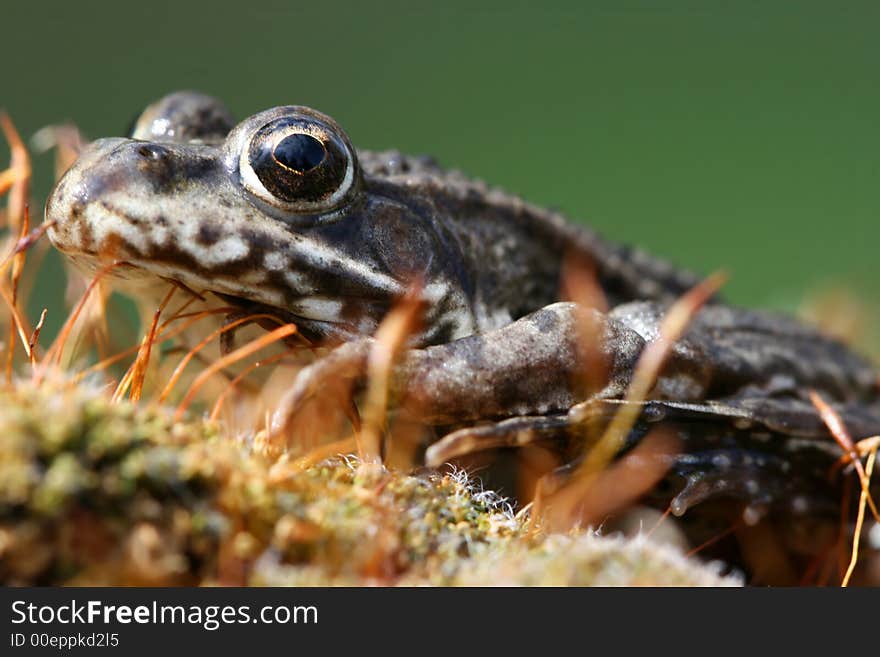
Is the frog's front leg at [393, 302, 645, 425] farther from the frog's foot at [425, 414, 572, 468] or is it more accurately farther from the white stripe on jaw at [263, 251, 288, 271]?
the white stripe on jaw at [263, 251, 288, 271]

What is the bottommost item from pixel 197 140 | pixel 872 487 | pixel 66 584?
pixel 66 584

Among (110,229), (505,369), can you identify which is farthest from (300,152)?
(505,369)

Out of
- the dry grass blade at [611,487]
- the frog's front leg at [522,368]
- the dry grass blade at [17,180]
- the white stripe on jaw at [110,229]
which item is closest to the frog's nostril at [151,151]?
the white stripe on jaw at [110,229]

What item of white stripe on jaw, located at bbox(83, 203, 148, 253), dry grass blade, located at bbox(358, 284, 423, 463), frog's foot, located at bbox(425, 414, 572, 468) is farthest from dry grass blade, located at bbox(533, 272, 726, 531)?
white stripe on jaw, located at bbox(83, 203, 148, 253)

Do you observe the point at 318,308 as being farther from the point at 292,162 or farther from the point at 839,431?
the point at 839,431

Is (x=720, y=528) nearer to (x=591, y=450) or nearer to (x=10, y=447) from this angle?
(x=591, y=450)

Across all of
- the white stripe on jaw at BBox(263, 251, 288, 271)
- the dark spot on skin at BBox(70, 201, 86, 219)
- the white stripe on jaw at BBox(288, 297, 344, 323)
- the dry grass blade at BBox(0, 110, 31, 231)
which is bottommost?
the white stripe on jaw at BBox(288, 297, 344, 323)

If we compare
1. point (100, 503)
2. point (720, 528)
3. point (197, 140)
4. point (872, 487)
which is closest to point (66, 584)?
point (100, 503)
